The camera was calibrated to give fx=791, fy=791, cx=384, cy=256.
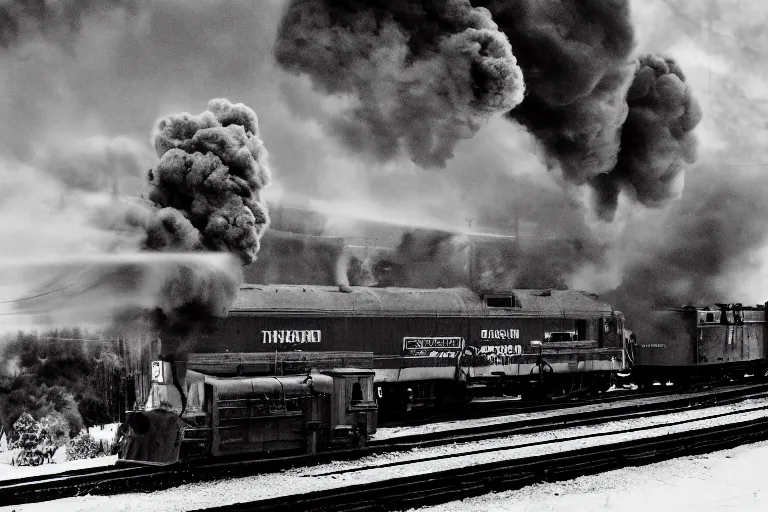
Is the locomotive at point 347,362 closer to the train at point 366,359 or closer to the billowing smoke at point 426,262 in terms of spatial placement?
the train at point 366,359

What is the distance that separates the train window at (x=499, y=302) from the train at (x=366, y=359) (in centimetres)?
3

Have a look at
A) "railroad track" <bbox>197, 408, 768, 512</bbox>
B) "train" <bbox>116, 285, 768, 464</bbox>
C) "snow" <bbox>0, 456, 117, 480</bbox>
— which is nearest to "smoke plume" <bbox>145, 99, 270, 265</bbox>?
"train" <bbox>116, 285, 768, 464</bbox>

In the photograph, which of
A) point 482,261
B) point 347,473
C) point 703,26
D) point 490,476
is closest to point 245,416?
point 347,473

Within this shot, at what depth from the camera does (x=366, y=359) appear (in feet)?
50.1

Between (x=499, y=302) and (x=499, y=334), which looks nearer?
(x=499, y=334)

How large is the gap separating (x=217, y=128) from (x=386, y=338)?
531 cm

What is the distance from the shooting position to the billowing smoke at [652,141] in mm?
28953

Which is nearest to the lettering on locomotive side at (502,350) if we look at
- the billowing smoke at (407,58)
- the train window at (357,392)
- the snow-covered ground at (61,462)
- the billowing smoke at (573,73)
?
the train window at (357,392)

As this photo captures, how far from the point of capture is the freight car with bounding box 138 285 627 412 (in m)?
13.6

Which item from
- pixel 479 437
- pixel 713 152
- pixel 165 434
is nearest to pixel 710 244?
pixel 713 152

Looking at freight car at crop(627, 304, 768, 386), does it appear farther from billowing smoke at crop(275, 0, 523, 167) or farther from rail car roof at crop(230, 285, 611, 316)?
billowing smoke at crop(275, 0, 523, 167)

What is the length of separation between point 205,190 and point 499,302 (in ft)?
26.0

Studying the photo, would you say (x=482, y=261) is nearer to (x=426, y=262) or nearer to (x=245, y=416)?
(x=426, y=262)

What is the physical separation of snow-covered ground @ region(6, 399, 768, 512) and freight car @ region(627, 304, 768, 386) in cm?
621
